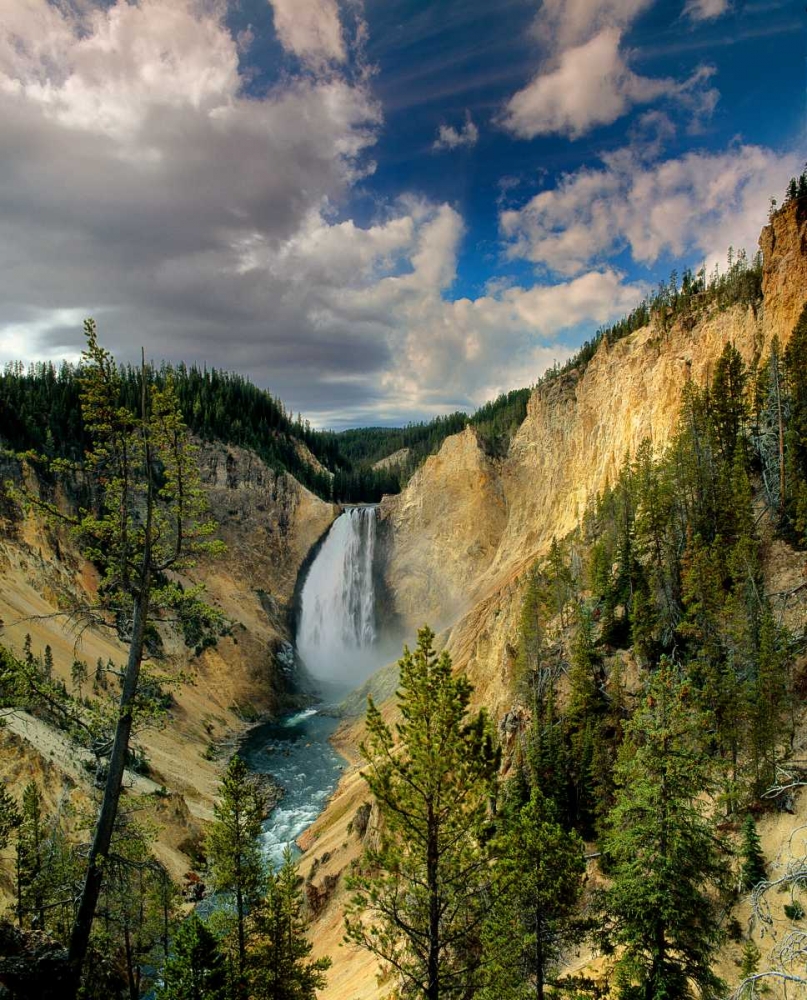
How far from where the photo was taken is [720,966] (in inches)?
597

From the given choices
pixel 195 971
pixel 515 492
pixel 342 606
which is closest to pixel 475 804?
pixel 195 971

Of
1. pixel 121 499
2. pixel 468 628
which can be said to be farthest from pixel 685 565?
pixel 121 499

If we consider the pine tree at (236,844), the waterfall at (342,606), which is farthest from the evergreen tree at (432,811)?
the waterfall at (342,606)

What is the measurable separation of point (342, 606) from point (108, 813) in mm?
66884

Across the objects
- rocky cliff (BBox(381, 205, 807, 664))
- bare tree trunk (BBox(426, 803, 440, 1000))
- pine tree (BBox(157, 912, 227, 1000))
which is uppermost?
rocky cliff (BBox(381, 205, 807, 664))

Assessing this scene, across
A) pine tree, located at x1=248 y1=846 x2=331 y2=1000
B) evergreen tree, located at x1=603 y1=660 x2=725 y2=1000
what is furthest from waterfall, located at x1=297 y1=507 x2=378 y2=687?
evergreen tree, located at x1=603 y1=660 x2=725 y2=1000

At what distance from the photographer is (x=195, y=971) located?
32.6 feet

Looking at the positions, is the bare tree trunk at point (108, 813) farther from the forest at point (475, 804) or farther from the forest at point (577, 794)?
the forest at point (577, 794)

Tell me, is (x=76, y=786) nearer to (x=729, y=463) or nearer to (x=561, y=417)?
(x=729, y=463)

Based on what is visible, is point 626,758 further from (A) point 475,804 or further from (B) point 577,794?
(A) point 475,804

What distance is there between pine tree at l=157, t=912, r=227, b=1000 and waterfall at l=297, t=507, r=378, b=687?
58574 millimetres

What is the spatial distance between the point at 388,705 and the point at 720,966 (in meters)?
36.8

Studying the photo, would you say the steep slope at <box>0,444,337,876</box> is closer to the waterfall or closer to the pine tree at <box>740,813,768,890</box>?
the waterfall

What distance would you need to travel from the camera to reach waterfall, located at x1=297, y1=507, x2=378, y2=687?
70.2 meters
